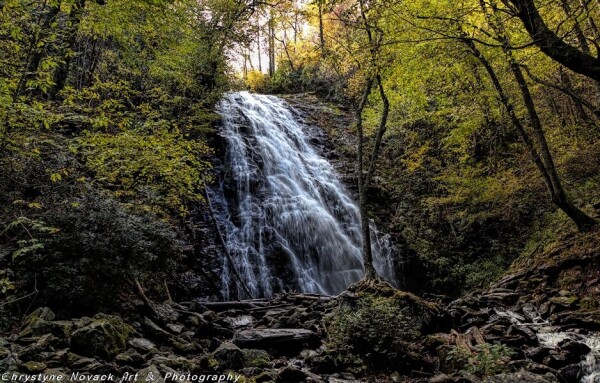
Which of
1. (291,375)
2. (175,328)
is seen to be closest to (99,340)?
(175,328)

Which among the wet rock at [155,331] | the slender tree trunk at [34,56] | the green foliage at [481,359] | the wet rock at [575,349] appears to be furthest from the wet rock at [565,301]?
the slender tree trunk at [34,56]

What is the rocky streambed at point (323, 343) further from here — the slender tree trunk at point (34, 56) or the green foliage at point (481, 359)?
the slender tree trunk at point (34, 56)

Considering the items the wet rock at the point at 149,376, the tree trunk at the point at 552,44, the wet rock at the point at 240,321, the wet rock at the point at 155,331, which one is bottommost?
the wet rock at the point at 240,321

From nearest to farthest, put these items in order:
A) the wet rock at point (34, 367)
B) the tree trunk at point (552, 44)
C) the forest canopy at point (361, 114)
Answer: the wet rock at point (34, 367) < the tree trunk at point (552, 44) < the forest canopy at point (361, 114)

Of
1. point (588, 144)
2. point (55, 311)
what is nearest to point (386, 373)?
point (55, 311)

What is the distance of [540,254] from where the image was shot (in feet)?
37.1

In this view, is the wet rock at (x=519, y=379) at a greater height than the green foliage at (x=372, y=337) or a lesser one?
greater

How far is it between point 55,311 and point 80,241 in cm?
117

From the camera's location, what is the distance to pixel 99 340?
201 inches

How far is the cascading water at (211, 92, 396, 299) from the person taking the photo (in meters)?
12.7

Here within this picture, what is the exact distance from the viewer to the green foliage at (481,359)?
214 inches

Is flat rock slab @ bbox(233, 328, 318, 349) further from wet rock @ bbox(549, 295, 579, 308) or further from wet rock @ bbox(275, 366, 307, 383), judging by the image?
wet rock @ bbox(549, 295, 579, 308)

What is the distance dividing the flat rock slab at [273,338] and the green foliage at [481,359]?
2655mm

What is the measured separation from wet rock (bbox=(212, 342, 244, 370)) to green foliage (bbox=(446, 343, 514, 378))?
335cm
